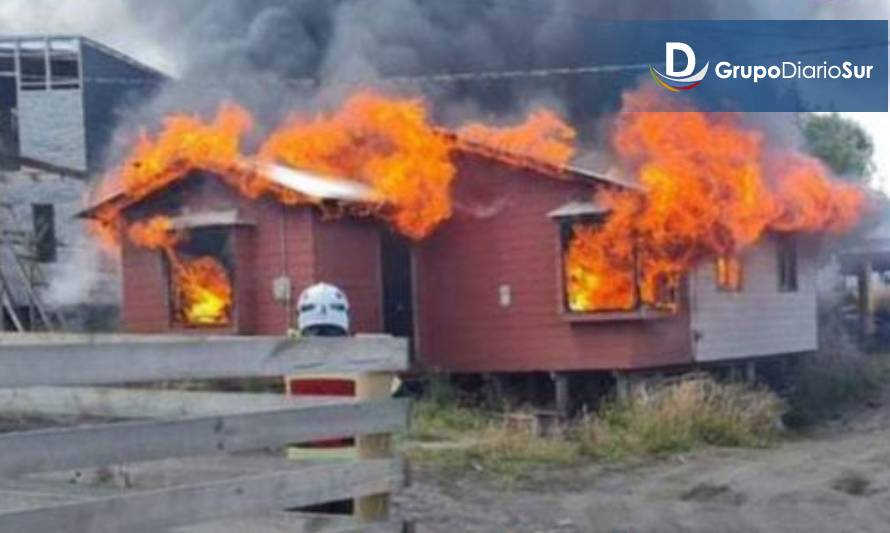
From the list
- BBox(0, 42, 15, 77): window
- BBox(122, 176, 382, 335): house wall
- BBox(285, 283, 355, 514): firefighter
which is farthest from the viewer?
BBox(0, 42, 15, 77): window

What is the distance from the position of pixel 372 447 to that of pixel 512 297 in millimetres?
13653

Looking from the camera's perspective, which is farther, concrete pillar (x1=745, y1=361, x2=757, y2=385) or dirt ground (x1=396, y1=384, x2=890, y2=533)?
concrete pillar (x1=745, y1=361, x2=757, y2=385)

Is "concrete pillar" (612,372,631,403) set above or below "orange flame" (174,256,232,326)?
below

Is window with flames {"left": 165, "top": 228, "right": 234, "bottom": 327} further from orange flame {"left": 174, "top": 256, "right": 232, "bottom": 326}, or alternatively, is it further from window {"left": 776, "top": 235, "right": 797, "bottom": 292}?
window {"left": 776, "top": 235, "right": 797, "bottom": 292}

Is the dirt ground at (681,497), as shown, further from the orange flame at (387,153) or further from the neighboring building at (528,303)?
the orange flame at (387,153)

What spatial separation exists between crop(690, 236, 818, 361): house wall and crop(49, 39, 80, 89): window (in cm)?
1487

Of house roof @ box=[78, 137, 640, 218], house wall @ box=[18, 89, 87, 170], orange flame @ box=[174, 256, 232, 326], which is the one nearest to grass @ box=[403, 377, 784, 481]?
house roof @ box=[78, 137, 640, 218]

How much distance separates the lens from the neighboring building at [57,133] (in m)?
26.8

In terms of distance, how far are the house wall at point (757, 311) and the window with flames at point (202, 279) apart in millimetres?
6720

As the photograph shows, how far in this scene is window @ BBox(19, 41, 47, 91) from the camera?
27906 mm

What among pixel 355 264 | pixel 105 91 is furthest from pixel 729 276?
pixel 105 91

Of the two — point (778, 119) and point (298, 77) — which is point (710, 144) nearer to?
point (778, 119)

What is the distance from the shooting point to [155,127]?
23141 millimetres

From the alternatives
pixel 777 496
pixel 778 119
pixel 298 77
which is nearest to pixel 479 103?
pixel 298 77
